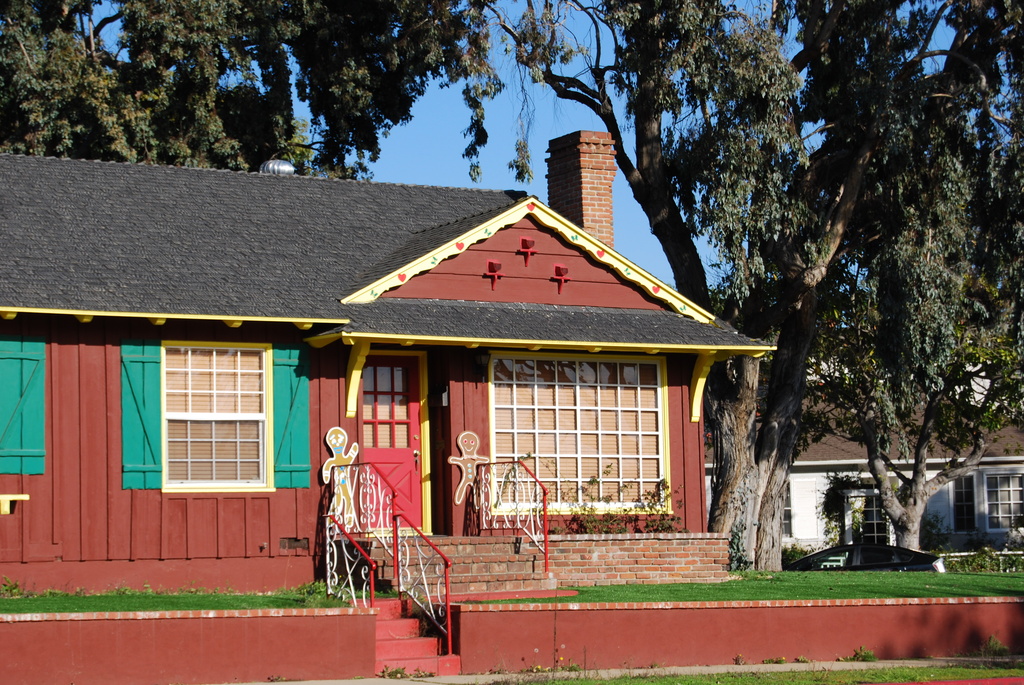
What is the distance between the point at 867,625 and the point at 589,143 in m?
8.82

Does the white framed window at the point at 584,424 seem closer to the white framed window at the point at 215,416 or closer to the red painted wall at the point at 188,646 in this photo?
the white framed window at the point at 215,416

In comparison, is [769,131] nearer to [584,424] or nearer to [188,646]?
[584,424]

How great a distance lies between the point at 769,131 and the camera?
20031 millimetres

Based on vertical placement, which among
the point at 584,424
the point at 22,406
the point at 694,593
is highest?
the point at 22,406

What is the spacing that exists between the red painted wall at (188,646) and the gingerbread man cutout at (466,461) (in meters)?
4.44

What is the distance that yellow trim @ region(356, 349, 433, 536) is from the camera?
55.3 ft

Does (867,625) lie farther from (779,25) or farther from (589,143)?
(779,25)

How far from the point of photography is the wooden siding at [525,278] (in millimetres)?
16953

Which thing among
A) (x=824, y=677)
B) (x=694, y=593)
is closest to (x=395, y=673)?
(x=824, y=677)

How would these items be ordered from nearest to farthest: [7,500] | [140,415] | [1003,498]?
1. [7,500]
2. [140,415]
3. [1003,498]

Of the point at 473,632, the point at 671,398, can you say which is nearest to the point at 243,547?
the point at 473,632

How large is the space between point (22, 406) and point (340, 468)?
3.67 meters

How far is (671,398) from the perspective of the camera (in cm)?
1786

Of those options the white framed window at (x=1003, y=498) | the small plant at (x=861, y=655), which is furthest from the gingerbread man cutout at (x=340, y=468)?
the white framed window at (x=1003, y=498)
